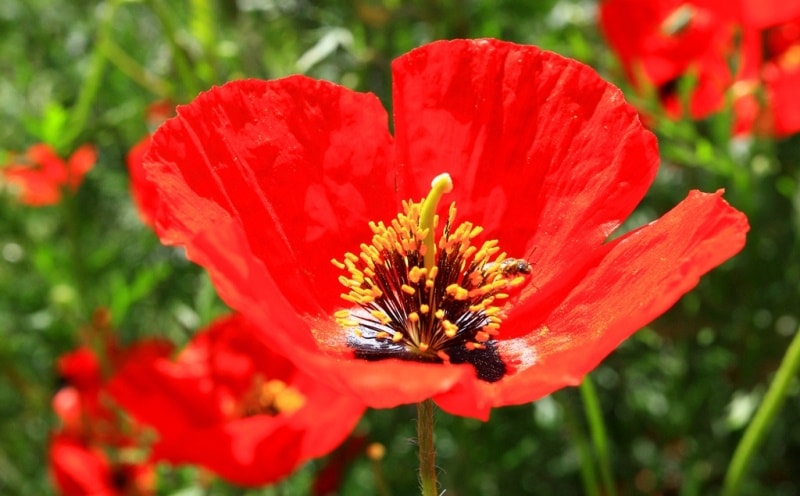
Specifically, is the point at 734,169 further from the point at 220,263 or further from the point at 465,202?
the point at 220,263

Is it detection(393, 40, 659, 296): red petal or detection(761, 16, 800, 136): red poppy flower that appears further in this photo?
detection(761, 16, 800, 136): red poppy flower

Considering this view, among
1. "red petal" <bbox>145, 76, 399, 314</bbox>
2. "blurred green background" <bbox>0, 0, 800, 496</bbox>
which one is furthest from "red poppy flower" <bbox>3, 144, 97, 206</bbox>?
"red petal" <bbox>145, 76, 399, 314</bbox>

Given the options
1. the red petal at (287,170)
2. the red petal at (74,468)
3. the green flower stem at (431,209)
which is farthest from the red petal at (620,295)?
the red petal at (74,468)

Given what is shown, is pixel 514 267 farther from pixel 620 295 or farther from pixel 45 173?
pixel 45 173

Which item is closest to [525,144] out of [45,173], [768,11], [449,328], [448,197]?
[448,197]

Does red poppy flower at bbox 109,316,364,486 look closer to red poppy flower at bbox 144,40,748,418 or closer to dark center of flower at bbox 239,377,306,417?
dark center of flower at bbox 239,377,306,417

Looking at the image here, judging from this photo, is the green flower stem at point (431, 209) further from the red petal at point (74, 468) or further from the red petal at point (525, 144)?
the red petal at point (74, 468)

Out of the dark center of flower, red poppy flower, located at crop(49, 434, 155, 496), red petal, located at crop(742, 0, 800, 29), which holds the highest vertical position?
red petal, located at crop(742, 0, 800, 29)
